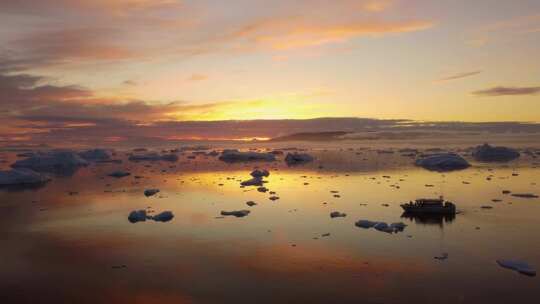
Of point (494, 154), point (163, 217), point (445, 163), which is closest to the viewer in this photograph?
point (163, 217)

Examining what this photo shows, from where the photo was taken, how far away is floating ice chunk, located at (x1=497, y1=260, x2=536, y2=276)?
1461 cm

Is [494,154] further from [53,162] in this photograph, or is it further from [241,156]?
[53,162]

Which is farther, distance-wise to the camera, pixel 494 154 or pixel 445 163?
pixel 494 154

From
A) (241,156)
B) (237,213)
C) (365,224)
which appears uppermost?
(365,224)

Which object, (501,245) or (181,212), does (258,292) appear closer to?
(501,245)


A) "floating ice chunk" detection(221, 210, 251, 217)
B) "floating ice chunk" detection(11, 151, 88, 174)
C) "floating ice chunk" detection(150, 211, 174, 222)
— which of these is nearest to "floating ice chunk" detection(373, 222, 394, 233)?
"floating ice chunk" detection(221, 210, 251, 217)

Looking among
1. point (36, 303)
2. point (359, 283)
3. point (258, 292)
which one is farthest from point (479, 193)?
point (36, 303)

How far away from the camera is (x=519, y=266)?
14984 mm

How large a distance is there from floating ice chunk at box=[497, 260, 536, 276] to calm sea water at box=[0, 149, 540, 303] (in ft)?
1.17

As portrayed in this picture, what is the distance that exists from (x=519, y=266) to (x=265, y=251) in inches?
348

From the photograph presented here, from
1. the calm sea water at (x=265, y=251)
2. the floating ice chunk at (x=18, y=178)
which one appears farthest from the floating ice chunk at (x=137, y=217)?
the floating ice chunk at (x=18, y=178)

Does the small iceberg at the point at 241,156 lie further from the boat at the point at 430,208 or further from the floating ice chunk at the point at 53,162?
the boat at the point at 430,208

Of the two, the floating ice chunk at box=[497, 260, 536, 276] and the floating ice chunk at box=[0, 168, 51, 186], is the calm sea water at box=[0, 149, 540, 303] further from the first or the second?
the floating ice chunk at box=[0, 168, 51, 186]

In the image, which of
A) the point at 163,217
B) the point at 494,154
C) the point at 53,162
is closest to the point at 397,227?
the point at 163,217
